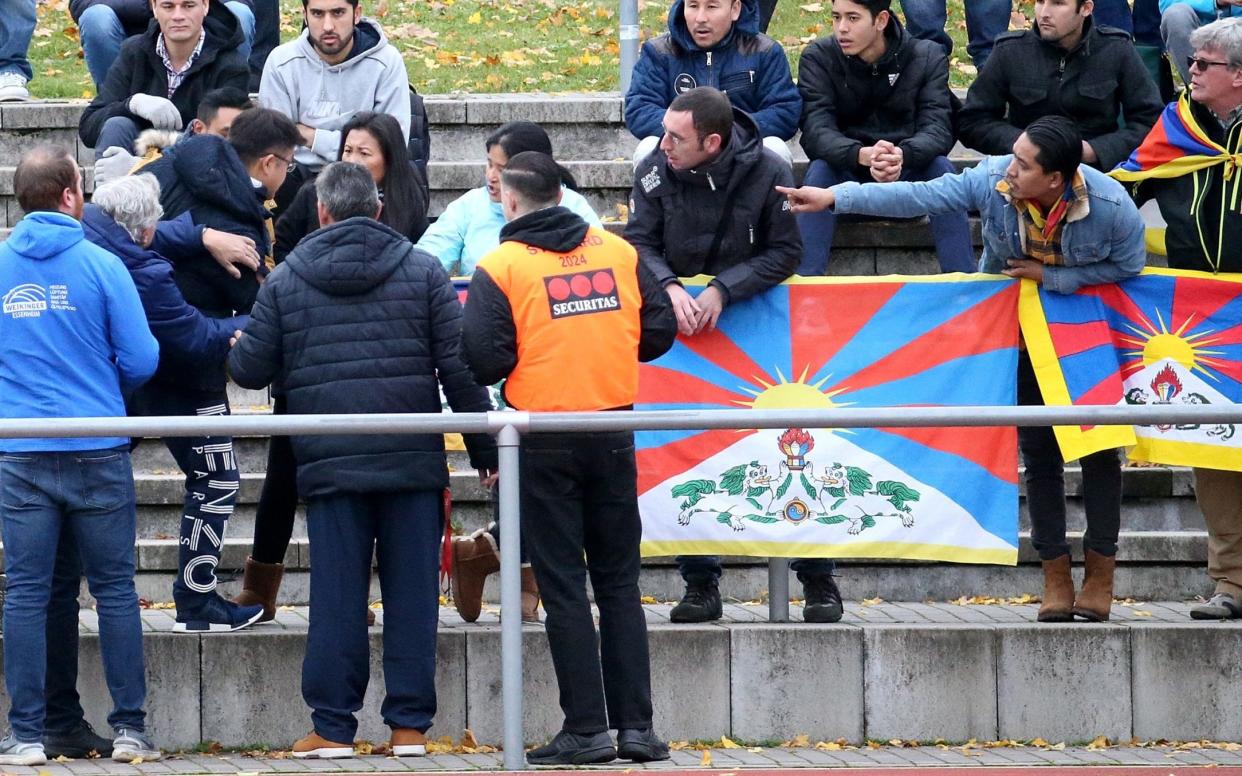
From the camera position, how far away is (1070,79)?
952 centimetres

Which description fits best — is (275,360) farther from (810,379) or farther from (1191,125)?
(1191,125)

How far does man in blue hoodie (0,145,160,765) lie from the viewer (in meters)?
6.80

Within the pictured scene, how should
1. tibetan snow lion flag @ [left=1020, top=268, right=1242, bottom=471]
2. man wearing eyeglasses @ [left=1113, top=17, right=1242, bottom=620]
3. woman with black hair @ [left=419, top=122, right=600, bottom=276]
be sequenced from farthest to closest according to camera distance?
woman with black hair @ [left=419, top=122, right=600, bottom=276], man wearing eyeglasses @ [left=1113, top=17, right=1242, bottom=620], tibetan snow lion flag @ [left=1020, top=268, right=1242, bottom=471]

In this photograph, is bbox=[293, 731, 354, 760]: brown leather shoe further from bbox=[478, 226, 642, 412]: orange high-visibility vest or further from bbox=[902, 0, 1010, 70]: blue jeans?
bbox=[902, 0, 1010, 70]: blue jeans

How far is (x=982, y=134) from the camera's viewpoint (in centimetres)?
960

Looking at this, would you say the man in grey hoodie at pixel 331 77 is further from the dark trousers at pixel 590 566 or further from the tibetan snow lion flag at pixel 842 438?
the dark trousers at pixel 590 566

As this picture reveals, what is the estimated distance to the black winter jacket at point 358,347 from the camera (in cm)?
684

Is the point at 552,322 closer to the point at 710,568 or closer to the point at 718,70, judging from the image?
the point at 710,568

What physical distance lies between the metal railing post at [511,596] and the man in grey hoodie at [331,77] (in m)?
3.72

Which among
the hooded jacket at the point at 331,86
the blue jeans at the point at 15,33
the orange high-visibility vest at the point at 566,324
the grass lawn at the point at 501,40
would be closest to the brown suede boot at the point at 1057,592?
the orange high-visibility vest at the point at 566,324

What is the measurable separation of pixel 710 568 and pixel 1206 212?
2.50 m

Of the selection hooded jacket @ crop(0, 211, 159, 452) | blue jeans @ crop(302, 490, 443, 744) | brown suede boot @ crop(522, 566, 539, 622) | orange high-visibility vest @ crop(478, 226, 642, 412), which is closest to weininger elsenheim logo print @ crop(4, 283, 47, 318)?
hooded jacket @ crop(0, 211, 159, 452)

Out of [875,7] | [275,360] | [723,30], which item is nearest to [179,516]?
[275,360]

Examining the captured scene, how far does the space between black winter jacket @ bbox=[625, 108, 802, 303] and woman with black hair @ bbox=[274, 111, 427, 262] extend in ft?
3.21
